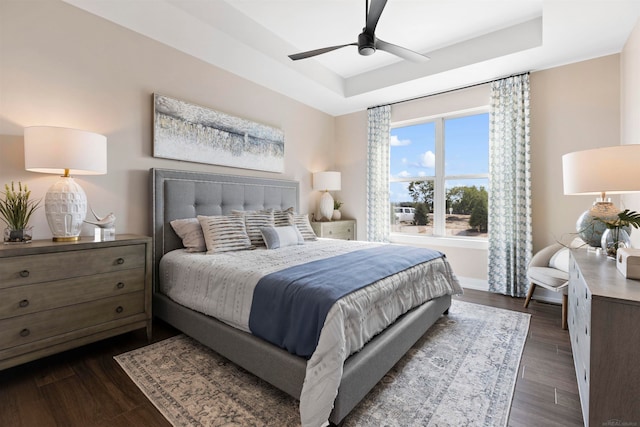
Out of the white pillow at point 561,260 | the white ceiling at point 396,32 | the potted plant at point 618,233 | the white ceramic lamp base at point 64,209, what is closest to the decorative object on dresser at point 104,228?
the white ceramic lamp base at point 64,209

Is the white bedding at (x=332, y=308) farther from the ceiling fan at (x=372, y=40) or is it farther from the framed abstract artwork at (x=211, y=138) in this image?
the ceiling fan at (x=372, y=40)

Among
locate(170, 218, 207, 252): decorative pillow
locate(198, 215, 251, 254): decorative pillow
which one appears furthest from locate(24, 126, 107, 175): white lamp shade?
locate(198, 215, 251, 254): decorative pillow

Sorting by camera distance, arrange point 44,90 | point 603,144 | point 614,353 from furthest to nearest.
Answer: point 603,144 < point 44,90 < point 614,353

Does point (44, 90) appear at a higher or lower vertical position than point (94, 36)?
lower

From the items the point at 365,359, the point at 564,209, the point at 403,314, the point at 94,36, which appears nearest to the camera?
the point at 365,359

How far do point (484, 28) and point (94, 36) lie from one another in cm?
386

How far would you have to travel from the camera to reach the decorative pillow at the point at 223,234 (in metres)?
2.69

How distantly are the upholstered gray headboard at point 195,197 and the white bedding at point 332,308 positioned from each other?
0.98ft

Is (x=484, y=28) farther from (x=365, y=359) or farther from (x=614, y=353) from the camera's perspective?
(x=365, y=359)

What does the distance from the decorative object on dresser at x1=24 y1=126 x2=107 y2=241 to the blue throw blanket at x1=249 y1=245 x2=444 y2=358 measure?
5.15 ft

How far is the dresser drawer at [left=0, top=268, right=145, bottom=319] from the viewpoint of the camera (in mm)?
1755

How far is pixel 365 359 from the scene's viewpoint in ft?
5.18

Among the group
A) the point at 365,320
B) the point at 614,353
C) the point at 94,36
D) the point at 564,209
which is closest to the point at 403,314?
the point at 365,320

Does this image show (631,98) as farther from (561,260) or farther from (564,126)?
(561,260)
